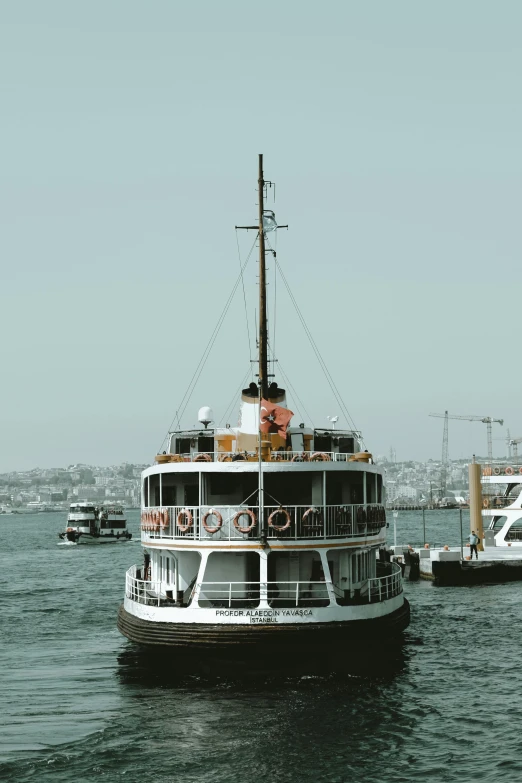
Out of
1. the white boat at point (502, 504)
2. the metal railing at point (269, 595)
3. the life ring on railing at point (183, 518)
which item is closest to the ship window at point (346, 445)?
the metal railing at point (269, 595)

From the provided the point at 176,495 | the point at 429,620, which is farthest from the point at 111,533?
the point at 176,495

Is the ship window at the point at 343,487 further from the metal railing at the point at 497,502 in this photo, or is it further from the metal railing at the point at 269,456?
the metal railing at the point at 497,502

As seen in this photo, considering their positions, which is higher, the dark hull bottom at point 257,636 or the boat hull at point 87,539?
the dark hull bottom at point 257,636

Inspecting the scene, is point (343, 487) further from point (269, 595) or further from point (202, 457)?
point (202, 457)

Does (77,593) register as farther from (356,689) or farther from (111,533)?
(111,533)

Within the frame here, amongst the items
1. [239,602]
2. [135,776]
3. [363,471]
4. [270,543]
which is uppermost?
[363,471]

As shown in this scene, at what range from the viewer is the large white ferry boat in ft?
89.8

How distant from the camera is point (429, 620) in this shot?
134 ft

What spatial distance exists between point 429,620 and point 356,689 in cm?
1439

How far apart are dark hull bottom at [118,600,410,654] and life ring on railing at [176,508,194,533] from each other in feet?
9.00

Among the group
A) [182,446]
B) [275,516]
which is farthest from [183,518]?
[182,446]

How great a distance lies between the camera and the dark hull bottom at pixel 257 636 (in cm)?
2678

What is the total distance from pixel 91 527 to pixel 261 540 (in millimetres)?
89418

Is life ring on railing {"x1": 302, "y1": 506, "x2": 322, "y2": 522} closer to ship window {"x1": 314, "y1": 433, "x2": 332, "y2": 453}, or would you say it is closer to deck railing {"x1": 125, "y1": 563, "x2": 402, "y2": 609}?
deck railing {"x1": 125, "y1": 563, "x2": 402, "y2": 609}
